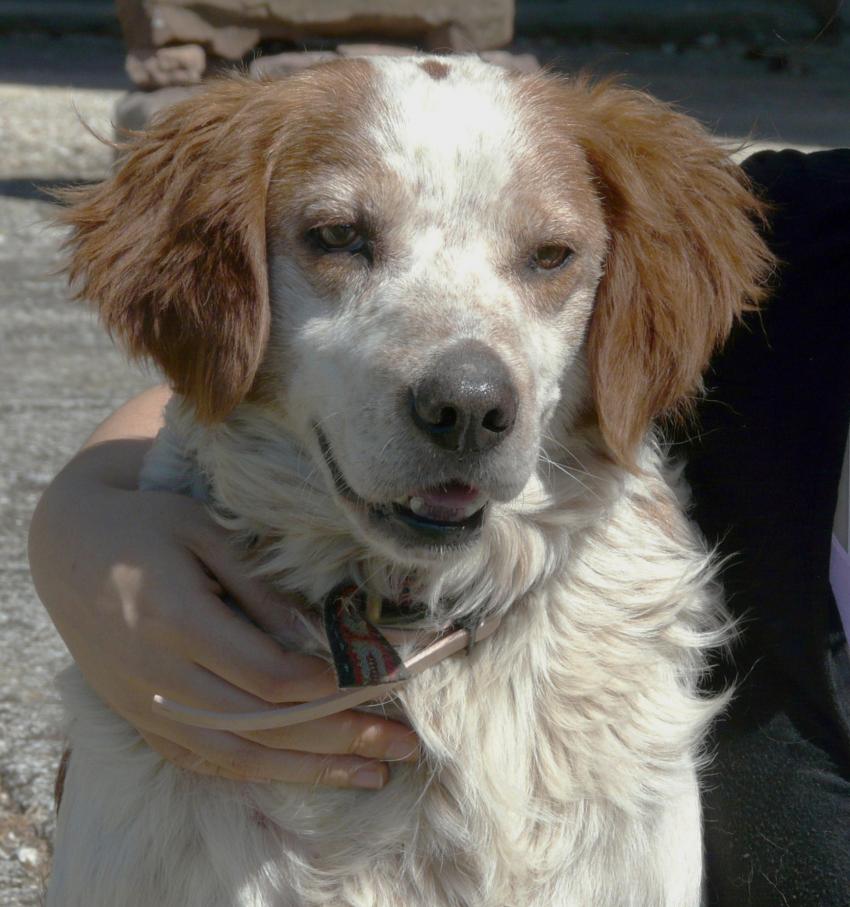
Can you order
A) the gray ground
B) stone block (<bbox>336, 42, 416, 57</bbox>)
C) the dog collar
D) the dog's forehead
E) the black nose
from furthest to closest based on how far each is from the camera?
stone block (<bbox>336, 42, 416, 57</bbox>), the gray ground, the dog's forehead, the dog collar, the black nose

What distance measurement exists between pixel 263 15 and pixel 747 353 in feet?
17.9

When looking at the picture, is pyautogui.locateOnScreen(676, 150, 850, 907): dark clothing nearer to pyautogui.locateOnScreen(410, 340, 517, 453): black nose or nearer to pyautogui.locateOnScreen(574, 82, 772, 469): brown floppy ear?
pyautogui.locateOnScreen(574, 82, 772, 469): brown floppy ear

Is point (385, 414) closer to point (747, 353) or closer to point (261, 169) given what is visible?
point (261, 169)

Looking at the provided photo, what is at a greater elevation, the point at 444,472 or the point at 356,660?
the point at 444,472

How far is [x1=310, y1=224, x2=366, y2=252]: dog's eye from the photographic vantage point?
196 centimetres

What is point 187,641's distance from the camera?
6.22 feet

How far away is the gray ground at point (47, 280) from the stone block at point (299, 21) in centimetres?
95

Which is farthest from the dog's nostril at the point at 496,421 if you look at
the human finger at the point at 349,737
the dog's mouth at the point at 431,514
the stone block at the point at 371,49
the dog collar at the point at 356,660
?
the stone block at the point at 371,49

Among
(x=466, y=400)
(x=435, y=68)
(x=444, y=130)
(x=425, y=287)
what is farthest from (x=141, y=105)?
(x=466, y=400)

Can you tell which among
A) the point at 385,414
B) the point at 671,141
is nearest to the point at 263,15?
Answer: the point at 671,141

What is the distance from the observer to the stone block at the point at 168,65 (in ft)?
22.7

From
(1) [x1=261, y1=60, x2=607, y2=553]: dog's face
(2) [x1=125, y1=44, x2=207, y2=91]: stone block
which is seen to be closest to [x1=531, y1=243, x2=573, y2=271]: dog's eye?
(1) [x1=261, y1=60, x2=607, y2=553]: dog's face

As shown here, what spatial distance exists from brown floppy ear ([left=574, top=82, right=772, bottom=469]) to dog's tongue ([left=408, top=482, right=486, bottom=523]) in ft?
0.83

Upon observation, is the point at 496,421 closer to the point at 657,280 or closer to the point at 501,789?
the point at 657,280
